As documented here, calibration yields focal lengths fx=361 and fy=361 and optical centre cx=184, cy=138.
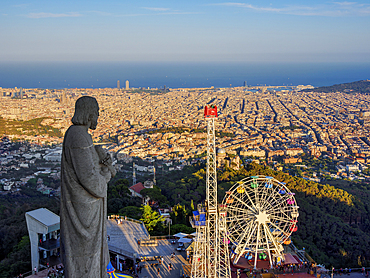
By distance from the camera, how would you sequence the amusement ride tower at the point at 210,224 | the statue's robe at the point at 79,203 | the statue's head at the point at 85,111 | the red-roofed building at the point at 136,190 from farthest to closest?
the red-roofed building at the point at 136,190
the amusement ride tower at the point at 210,224
the statue's head at the point at 85,111
the statue's robe at the point at 79,203

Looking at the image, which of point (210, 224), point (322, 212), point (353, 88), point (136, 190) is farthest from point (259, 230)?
point (353, 88)

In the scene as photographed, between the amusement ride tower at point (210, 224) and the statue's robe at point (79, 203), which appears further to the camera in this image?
the amusement ride tower at point (210, 224)

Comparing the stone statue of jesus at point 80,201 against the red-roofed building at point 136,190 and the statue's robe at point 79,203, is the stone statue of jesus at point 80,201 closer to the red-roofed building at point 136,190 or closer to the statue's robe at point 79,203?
the statue's robe at point 79,203

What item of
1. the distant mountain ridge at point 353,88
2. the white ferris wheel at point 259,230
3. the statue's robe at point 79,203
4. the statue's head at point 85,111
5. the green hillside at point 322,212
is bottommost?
the green hillside at point 322,212

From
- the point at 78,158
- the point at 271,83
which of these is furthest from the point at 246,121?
the point at 271,83

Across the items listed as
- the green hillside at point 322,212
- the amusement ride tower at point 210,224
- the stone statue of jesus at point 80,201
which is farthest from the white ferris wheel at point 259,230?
the stone statue of jesus at point 80,201

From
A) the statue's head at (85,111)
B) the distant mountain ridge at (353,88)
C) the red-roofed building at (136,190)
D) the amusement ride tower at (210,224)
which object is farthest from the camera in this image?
the distant mountain ridge at (353,88)

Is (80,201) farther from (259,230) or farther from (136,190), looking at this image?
(136,190)

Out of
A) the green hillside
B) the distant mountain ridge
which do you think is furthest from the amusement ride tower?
the distant mountain ridge
